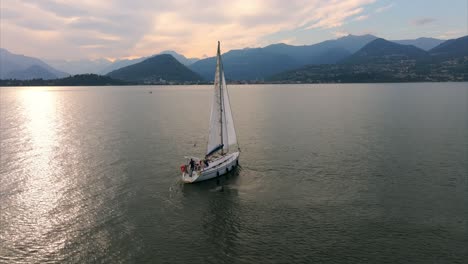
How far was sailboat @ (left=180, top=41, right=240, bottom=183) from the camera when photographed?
201 feet

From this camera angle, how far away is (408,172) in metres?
63.7

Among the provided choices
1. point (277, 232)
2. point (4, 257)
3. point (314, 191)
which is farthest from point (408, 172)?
point (4, 257)

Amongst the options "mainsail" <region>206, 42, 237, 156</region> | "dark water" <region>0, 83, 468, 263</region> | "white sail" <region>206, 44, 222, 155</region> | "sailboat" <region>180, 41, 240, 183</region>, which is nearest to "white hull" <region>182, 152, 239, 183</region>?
"sailboat" <region>180, 41, 240, 183</region>

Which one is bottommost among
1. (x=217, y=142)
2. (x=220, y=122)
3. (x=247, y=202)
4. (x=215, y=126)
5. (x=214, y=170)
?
(x=247, y=202)

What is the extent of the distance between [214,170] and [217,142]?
7.54m

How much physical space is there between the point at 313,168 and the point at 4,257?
51.4 metres

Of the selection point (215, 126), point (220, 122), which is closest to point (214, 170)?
point (215, 126)

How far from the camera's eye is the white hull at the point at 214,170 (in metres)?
60.2

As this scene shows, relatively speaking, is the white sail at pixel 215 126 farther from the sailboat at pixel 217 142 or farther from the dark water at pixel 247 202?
the dark water at pixel 247 202

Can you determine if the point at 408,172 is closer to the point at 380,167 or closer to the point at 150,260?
the point at 380,167

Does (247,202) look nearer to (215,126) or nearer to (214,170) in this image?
(214,170)

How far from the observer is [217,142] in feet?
225

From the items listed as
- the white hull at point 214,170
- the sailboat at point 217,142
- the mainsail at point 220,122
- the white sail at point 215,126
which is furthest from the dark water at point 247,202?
the white sail at point 215,126

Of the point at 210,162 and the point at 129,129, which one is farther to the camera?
the point at 129,129
